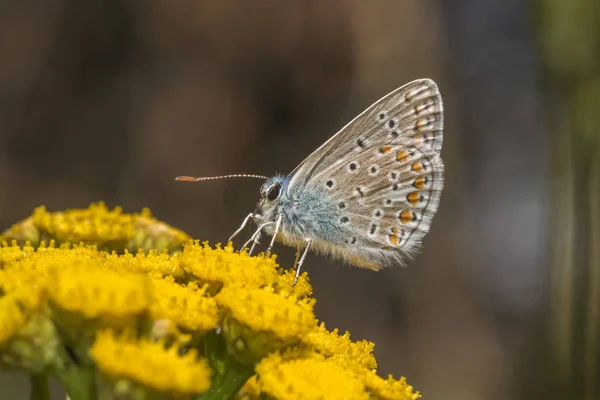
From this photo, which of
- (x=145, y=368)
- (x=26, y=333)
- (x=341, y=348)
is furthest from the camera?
(x=341, y=348)

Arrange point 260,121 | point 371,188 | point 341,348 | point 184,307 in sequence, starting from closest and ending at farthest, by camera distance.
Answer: point 184,307
point 341,348
point 371,188
point 260,121

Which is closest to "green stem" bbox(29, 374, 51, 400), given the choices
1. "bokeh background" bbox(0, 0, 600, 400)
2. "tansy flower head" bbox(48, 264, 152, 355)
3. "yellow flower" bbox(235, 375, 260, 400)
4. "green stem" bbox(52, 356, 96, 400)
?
"green stem" bbox(52, 356, 96, 400)

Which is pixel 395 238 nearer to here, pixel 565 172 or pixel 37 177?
pixel 565 172

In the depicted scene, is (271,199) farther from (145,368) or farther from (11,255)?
(145,368)

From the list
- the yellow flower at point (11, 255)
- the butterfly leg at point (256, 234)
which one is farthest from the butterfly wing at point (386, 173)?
the yellow flower at point (11, 255)

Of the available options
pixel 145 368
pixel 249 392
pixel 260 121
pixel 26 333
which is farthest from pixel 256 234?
pixel 260 121

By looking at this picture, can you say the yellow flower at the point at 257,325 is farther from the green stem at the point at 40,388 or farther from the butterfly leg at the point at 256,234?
the butterfly leg at the point at 256,234

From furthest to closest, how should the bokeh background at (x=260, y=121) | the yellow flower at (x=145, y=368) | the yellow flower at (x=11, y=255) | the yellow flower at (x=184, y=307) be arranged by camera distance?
1. the bokeh background at (x=260, y=121)
2. the yellow flower at (x=11, y=255)
3. the yellow flower at (x=184, y=307)
4. the yellow flower at (x=145, y=368)
